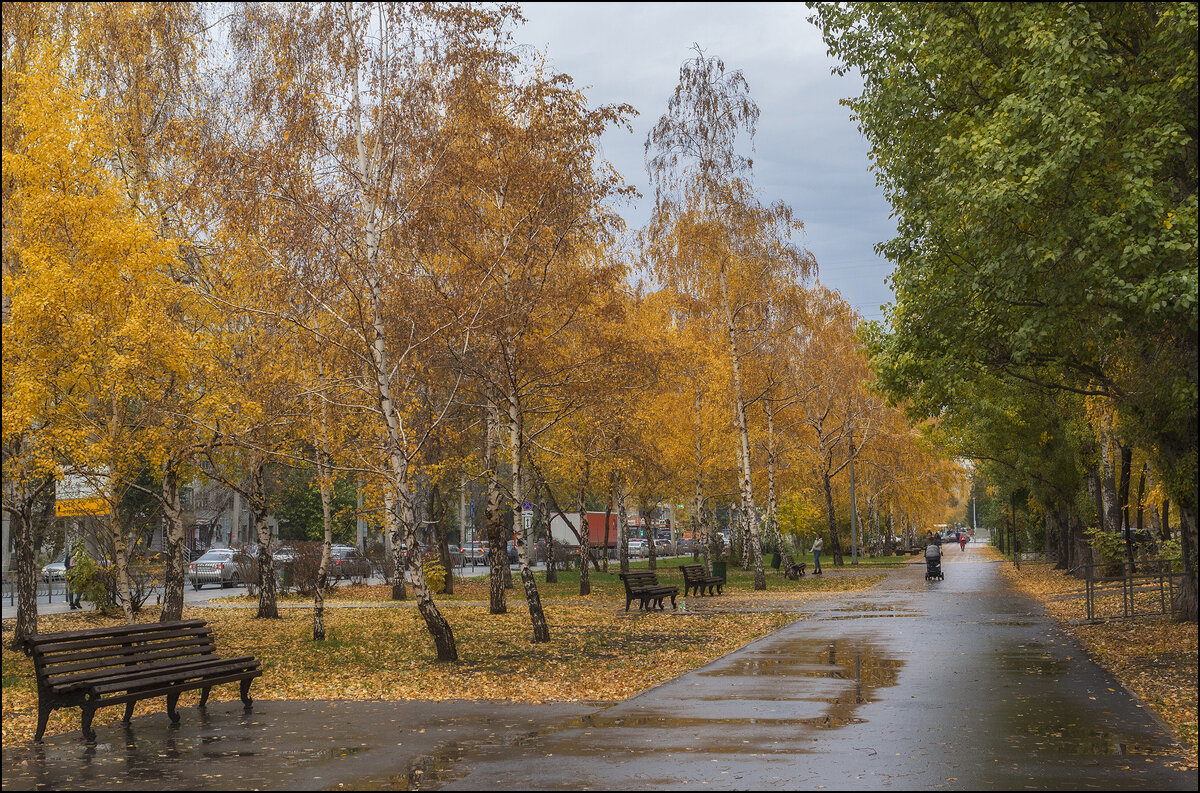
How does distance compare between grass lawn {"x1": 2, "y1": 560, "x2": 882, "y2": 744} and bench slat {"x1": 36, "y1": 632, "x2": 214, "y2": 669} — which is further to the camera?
grass lawn {"x1": 2, "y1": 560, "x2": 882, "y2": 744}

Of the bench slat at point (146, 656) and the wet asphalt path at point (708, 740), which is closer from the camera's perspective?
the wet asphalt path at point (708, 740)

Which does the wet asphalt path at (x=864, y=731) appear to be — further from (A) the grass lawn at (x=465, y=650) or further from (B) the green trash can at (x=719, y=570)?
(B) the green trash can at (x=719, y=570)

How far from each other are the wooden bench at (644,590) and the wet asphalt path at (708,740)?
9.89m

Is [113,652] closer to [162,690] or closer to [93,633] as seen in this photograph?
[93,633]

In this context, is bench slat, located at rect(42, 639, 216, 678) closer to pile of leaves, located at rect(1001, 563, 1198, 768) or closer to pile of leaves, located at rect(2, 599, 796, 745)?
pile of leaves, located at rect(2, 599, 796, 745)

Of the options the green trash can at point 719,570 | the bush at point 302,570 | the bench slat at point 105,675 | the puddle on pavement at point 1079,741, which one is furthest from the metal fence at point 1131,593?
the bush at point 302,570

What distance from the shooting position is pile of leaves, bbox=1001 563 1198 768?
32.4 ft

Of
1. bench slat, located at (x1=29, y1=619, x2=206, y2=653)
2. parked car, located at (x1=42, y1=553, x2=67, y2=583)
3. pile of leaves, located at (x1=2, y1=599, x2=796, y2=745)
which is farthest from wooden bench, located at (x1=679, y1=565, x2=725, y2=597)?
parked car, located at (x1=42, y1=553, x2=67, y2=583)

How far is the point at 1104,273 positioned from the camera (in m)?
11.7

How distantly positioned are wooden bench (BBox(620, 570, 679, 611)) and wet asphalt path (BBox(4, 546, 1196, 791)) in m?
9.89

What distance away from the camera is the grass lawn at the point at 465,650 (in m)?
12.0

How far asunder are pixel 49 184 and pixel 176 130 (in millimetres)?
2691

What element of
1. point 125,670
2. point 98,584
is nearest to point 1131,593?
point 125,670

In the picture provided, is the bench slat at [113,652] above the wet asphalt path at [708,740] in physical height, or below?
above
